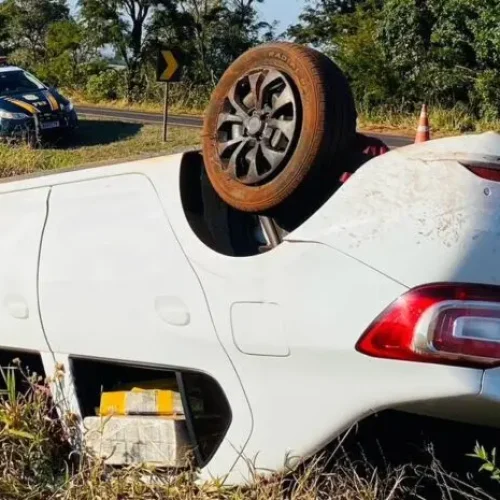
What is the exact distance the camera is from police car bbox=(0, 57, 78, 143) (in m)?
17.3

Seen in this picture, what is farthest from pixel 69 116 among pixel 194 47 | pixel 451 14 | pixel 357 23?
pixel 194 47

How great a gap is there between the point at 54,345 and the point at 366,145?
116cm

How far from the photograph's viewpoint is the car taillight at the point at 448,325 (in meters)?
2.10

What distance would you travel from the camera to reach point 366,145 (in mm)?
3027

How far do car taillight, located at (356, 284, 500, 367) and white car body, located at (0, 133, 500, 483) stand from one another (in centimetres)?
2

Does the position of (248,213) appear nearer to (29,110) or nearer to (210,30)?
(29,110)

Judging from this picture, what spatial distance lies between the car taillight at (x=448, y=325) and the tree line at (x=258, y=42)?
26603 mm

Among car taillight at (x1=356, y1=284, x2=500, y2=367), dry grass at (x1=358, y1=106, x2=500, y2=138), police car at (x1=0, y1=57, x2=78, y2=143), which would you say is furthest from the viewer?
dry grass at (x1=358, y1=106, x2=500, y2=138)

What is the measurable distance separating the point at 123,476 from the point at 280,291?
0.78 meters

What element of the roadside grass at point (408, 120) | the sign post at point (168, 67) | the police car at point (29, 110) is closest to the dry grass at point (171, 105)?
the roadside grass at point (408, 120)

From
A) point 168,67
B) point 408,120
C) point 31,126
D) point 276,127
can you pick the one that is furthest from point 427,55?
point 276,127

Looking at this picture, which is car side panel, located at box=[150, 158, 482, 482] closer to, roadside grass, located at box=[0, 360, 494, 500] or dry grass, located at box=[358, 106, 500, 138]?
roadside grass, located at box=[0, 360, 494, 500]

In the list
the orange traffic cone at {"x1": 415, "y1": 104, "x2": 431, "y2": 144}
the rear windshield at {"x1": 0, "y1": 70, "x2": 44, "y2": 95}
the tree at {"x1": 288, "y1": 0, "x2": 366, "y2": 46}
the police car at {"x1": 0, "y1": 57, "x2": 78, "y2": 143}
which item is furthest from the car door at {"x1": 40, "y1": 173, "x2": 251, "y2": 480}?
the tree at {"x1": 288, "y1": 0, "x2": 366, "y2": 46}

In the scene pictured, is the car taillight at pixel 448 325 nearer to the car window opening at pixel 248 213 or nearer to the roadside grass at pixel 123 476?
the roadside grass at pixel 123 476
